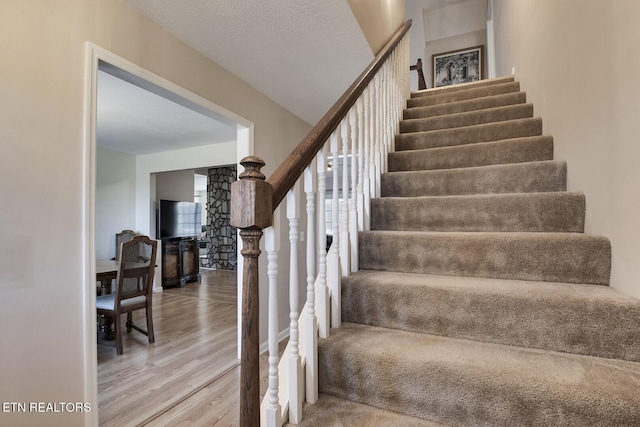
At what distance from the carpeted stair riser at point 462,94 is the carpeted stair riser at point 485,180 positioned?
5.18 ft

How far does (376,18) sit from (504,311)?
235cm

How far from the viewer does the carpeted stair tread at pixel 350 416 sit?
2.96 feet

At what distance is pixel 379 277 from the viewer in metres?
1.33

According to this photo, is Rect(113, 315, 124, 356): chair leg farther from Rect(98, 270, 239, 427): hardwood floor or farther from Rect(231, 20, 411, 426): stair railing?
Rect(231, 20, 411, 426): stair railing

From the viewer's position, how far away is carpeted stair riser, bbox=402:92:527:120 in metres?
2.60

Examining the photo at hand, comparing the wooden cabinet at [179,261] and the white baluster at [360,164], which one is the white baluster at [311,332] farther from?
the wooden cabinet at [179,261]

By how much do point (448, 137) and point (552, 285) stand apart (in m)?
1.43

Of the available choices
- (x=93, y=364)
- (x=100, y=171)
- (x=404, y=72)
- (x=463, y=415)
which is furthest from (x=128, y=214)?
(x=463, y=415)

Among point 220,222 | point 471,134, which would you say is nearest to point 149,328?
point 471,134

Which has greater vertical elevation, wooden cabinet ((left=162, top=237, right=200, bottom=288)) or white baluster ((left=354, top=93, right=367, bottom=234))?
white baluster ((left=354, top=93, right=367, bottom=234))

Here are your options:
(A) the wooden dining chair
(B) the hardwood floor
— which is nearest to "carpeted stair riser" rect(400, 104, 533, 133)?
(B) the hardwood floor

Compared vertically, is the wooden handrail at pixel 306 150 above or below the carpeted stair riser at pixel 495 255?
above

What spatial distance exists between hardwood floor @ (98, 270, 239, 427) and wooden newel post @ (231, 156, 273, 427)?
1.34 metres

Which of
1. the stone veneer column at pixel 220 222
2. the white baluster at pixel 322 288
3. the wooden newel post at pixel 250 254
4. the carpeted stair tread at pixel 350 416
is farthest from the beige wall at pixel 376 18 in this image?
the stone veneer column at pixel 220 222
